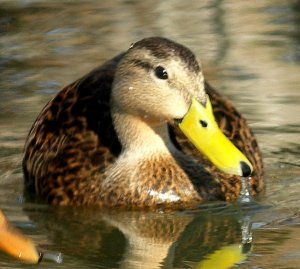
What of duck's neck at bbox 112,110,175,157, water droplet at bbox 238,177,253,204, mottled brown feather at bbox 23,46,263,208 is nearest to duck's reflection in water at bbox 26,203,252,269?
mottled brown feather at bbox 23,46,263,208

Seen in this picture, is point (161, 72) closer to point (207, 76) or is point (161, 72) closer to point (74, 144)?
point (74, 144)

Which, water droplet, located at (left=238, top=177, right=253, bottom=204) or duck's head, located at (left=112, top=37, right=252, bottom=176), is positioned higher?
duck's head, located at (left=112, top=37, right=252, bottom=176)

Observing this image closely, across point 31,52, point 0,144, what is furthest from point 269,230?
point 31,52

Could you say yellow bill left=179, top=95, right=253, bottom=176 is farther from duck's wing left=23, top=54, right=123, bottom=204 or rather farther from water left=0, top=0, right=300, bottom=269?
duck's wing left=23, top=54, right=123, bottom=204

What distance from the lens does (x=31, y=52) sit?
1248cm

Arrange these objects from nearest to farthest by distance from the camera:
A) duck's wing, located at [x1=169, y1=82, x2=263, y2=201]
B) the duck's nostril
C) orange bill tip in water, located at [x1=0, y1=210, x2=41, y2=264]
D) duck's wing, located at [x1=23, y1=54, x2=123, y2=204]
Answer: orange bill tip in water, located at [x1=0, y1=210, x2=41, y2=264] → the duck's nostril → duck's wing, located at [x1=23, y1=54, x2=123, y2=204] → duck's wing, located at [x1=169, y1=82, x2=263, y2=201]

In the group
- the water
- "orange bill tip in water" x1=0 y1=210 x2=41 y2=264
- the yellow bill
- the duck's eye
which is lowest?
the water

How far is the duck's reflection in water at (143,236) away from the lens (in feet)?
25.1

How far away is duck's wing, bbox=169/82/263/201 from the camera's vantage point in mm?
8898

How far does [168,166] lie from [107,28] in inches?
176

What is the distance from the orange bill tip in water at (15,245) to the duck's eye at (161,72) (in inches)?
79.1

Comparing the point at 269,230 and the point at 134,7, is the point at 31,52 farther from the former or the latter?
the point at 269,230

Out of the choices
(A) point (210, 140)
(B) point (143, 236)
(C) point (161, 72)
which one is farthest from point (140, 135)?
(B) point (143, 236)

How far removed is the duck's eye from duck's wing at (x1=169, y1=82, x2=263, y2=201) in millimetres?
502
